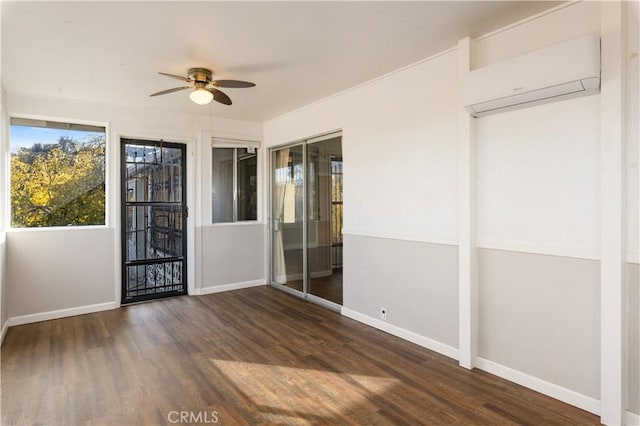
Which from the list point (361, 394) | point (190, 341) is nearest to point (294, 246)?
point (190, 341)

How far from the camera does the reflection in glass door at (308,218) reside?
4.51 m

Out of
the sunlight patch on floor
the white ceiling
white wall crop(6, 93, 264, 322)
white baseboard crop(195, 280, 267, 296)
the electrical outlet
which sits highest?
the white ceiling

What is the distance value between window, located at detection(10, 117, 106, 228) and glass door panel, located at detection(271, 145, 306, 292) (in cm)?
235

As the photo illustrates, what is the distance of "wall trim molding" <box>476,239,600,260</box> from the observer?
2.24m

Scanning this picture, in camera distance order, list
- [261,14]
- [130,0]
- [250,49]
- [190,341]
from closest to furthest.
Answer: [130,0] → [261,14] → [250,49] → [190,341]

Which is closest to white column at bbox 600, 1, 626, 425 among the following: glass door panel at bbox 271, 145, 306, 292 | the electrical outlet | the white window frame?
the electrical outlet

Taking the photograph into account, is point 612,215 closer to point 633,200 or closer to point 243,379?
point 633,200

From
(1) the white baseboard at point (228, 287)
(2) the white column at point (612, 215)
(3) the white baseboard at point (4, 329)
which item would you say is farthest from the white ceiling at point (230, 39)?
(1) the white baseboard at point (228, 287)

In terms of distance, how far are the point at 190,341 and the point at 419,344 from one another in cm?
219

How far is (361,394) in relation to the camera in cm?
246

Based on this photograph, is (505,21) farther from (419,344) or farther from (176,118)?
(176,118)

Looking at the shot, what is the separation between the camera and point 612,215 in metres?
2.07

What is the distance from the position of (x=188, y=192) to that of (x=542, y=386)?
4609mm

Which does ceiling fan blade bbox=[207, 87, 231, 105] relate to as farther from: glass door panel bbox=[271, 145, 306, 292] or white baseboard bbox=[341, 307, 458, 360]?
white baseboard bbox=[341, 307, 458, 360]
